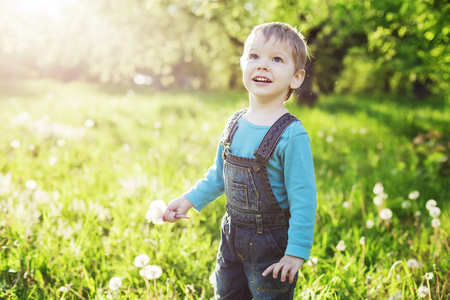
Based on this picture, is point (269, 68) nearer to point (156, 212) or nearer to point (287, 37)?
point (287, 37)

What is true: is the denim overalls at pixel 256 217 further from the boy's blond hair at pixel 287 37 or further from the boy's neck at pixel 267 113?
the boy's blond hair at pixel 287 37

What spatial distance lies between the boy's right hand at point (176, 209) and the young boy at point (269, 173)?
0.23m

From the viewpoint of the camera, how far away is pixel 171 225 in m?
3.02

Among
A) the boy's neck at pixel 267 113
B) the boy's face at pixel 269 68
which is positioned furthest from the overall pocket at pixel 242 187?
the boy's face at pixel 269 68

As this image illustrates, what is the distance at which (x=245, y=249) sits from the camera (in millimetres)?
1831

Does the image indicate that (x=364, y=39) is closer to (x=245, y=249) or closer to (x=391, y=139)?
(x=391, y=139)

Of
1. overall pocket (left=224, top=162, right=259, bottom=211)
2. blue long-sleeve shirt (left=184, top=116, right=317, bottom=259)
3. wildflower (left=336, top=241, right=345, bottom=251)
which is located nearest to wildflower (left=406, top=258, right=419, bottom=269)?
wildflower (left=336, top=241, right=345, bottom=251)

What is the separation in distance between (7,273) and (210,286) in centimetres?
132

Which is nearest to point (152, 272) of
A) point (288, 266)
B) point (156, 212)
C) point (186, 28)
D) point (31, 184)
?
point (156, 212)

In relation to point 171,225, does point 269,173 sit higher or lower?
higher

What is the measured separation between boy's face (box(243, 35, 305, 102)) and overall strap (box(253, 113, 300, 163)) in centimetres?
15

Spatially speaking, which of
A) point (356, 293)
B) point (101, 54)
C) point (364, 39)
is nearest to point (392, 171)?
point (356, 293)

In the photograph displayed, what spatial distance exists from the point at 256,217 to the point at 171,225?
138cm

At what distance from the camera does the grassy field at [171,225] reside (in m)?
2.44
